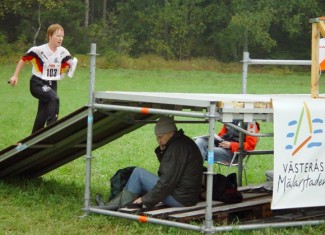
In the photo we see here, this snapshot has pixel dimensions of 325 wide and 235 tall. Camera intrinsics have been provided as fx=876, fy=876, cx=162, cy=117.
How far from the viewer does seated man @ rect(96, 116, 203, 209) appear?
771 cm

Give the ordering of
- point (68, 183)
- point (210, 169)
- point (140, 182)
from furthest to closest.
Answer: point (68, 183) < point (140, 182) < point (210, 169)

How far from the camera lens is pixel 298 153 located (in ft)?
23.7

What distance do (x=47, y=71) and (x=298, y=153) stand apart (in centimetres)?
387

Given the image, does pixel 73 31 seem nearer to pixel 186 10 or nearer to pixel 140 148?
pixel 186 10

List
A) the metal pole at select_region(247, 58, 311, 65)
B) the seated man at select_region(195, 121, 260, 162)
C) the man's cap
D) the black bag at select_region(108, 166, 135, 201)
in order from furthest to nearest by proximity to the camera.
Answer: the seated man at select_region(195, 121, 260, 162) < the metal pole at select_region(247, 58, 311, 65) < the black bag at select_region(108, 166, 135, 201) < the man's cap

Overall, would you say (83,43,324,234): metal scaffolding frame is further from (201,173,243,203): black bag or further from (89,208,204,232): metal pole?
(201,173,243,203): black bag

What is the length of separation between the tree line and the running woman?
45531 mm

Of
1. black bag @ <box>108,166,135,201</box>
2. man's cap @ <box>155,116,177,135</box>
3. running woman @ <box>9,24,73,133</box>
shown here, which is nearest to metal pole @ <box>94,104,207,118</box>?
man's cap @ <box>155,116,177,135</box>

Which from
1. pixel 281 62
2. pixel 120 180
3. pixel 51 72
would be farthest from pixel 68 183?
pixel 281 62

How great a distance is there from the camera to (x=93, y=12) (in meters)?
62.8

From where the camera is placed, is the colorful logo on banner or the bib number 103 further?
the bib number 103

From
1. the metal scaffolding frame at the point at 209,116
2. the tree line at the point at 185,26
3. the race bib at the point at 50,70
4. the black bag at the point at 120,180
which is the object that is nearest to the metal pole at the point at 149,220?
the metal scaffolding frame at the point at 209,116

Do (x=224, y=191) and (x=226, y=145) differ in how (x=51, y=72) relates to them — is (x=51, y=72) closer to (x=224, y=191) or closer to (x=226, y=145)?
(x=226, y=145)

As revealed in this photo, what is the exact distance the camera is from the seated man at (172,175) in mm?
7711
